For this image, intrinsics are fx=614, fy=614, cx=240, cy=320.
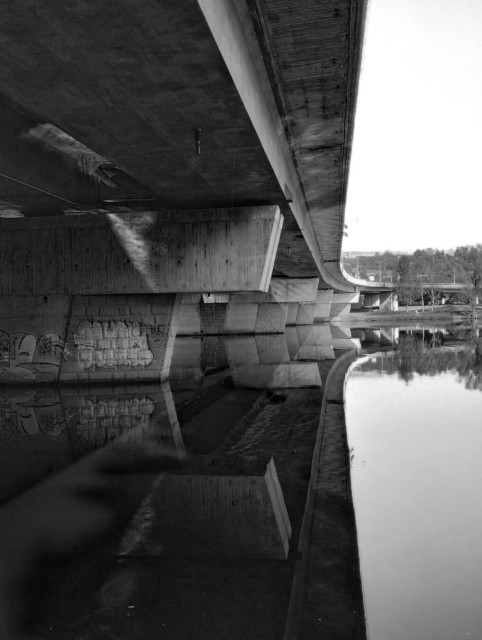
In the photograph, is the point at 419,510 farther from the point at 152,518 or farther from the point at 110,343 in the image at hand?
the point at 110,343

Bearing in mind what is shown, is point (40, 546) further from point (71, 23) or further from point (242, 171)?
point (242, 171)

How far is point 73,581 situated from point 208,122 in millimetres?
7857

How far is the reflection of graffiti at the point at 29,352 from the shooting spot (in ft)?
65.4

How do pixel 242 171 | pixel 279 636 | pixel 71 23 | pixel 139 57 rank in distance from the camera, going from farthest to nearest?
pixel 242 171 < pixel 139 57 < pixel 71 23 < pixel 279 636

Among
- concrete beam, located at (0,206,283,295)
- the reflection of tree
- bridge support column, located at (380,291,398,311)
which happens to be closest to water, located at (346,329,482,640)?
the reflection of tree

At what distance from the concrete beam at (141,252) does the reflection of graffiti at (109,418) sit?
12.8ft

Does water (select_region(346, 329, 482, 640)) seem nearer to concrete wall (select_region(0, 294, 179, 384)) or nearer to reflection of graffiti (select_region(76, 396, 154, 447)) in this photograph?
reflection of graffiti (select_region(76, 396, 154, 447))

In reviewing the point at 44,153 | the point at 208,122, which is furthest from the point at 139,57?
the point at 44,153

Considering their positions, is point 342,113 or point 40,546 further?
point 342,113

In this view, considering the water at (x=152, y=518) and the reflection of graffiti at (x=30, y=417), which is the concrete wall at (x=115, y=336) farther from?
the water at (x=152, y=518)

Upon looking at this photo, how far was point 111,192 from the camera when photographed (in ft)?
58.3

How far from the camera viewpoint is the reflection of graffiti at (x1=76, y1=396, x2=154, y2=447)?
11.8m

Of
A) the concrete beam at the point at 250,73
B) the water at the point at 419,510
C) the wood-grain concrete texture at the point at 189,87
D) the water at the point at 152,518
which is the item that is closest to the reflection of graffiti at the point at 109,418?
the water at the point at 152,518

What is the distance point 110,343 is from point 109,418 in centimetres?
661
